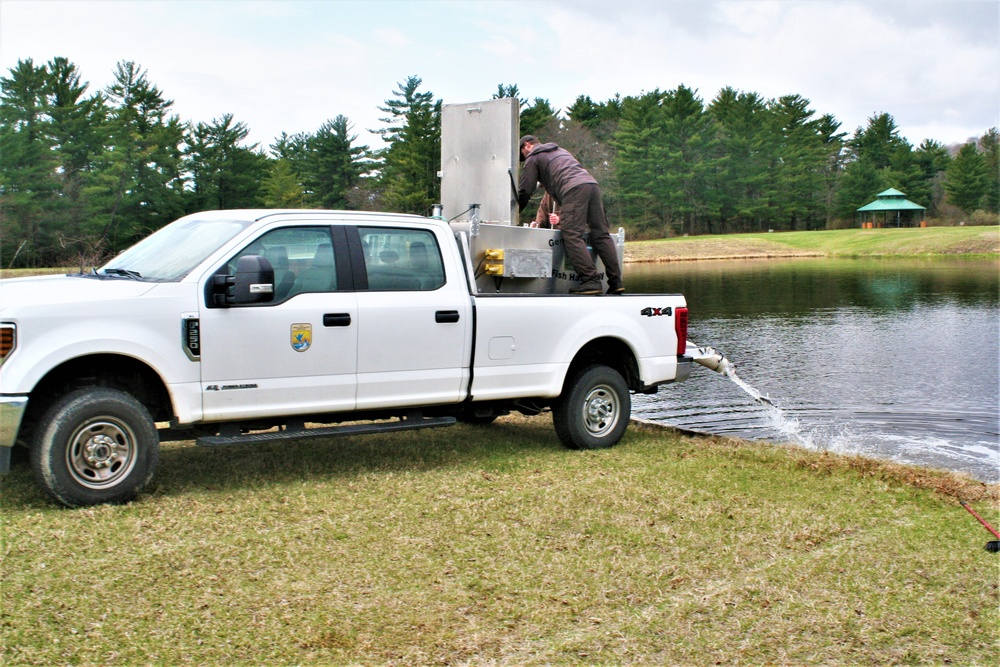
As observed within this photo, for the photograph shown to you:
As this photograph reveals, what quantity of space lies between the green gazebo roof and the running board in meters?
89.5

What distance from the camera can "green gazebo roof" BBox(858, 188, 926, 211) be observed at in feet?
297

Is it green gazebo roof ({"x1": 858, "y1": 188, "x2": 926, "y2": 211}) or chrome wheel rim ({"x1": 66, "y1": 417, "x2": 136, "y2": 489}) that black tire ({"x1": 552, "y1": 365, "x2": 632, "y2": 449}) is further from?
green gazebo roof ({"x1": 858, "y1": 188, "x2": 926, "y2": 211})

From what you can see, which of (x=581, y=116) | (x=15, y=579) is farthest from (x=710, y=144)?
(x=15, y=579)

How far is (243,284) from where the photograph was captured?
6949 millimetres

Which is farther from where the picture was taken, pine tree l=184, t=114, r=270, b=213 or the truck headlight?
pine tree l=184, t=114, r=270, b=213

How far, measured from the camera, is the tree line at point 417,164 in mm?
59219

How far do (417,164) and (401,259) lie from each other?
6399 centimetres

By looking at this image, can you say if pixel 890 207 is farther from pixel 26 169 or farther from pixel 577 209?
pixel 577 209

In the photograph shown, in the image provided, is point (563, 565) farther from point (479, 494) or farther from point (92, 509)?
point (92, 509)

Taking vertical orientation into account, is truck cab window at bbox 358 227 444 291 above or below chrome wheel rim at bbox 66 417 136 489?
above

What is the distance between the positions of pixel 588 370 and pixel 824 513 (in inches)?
106

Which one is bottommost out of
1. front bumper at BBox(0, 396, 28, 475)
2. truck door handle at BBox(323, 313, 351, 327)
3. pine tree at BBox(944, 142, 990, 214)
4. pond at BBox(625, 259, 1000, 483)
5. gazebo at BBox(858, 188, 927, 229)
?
pond at BBox(625, 259, 1000, 483)

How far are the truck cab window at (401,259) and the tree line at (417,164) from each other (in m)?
45.0

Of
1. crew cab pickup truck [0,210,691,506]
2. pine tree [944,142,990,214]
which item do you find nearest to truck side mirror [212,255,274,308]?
crew cab pickup truck [0,210,691,506]
